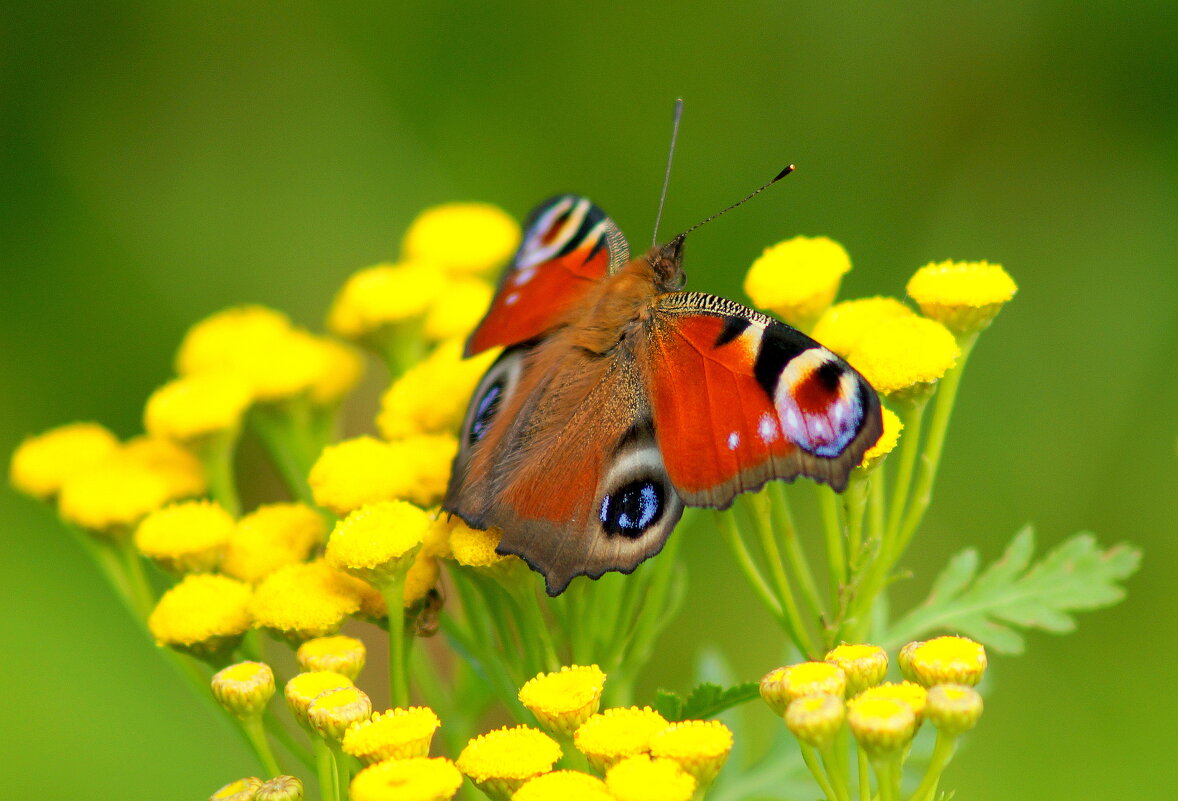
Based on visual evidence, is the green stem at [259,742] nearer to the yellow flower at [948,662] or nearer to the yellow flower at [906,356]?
the yellow flower at [948,662]

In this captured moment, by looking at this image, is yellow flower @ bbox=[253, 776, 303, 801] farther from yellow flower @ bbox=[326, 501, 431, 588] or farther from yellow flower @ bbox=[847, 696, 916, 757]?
yellow flower @ bbox=[847, 696, 916, 757]

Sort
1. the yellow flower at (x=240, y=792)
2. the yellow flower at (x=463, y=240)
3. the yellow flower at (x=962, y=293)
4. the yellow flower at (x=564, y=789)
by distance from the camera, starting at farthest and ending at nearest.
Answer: the yellow flower at (x=463, y=240)
the yellow flower at (x=962, y=293)
the yellow flower at (x=240, y=792)
the yellow flower at (x=564, y=789)

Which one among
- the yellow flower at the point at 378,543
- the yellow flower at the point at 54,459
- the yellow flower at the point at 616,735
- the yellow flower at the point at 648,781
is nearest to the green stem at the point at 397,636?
the yellow flower at the point at 378,543

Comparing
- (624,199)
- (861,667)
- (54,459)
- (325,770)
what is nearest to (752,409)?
(861,667)

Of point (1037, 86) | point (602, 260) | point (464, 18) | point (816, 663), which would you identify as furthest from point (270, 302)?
point (816, 663)

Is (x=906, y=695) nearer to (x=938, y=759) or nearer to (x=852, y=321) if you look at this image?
(x=938, y=759)

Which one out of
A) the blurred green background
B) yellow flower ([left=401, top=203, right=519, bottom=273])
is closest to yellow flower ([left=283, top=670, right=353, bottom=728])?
yellow flower ([left=401, top=203, right=519, bottom=273])

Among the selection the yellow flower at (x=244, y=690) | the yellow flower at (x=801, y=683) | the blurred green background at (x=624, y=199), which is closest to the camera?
the yellow flower at (x=801, y=683)
